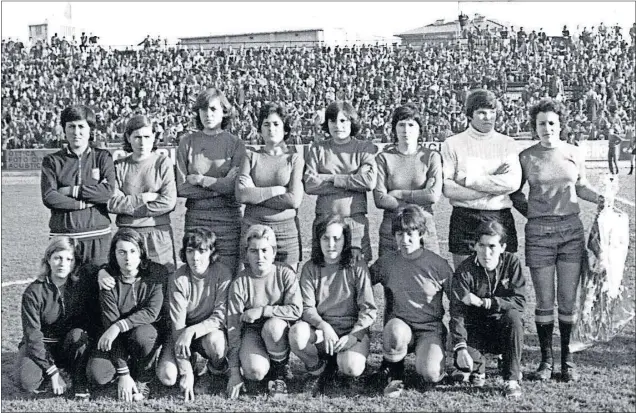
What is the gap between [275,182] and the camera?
4.58 m

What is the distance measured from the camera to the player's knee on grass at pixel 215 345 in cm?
421

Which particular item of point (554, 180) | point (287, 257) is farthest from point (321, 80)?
point (554, 180)

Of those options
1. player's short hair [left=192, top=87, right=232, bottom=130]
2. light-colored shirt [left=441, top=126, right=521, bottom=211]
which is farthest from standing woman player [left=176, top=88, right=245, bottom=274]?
light-colored shirt [left=441, top=126, right=521, bottom=211]

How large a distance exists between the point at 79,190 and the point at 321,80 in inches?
913

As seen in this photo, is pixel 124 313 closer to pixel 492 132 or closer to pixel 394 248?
pixel 394 248

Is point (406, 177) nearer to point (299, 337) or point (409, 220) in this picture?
point (409, 220)

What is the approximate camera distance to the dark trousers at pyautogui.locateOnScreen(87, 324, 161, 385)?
13.7 ft

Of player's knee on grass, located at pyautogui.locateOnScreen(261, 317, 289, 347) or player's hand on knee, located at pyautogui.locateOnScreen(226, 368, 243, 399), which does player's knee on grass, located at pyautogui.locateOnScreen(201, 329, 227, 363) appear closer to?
player's hand on knee, located at pyautogui.locateOnScreen(226, 368, 243, 399)

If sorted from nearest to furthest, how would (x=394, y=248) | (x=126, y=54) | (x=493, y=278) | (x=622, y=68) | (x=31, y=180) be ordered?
(x=493, y=278), (x=394, y=248), (x=31, y=180), (x=622, y=68), (x=126, y=54)

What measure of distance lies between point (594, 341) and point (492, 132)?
1551 mm

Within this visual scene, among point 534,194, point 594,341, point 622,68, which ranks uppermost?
point 622,68

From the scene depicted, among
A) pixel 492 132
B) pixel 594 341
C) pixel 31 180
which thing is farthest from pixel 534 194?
pixel 31 180

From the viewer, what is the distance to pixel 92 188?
4551mm

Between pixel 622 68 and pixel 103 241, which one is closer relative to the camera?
pixel 103 241
